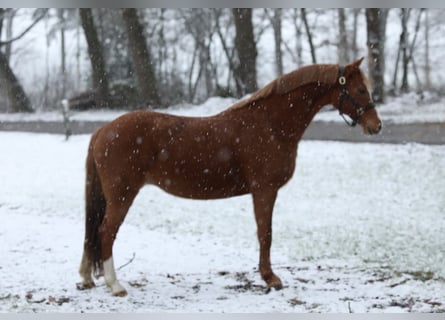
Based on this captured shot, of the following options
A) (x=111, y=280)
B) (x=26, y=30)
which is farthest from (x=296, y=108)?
(x=26, y=30)

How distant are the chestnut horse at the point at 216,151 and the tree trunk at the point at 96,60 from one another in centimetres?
80

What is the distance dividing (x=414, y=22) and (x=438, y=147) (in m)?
3.28

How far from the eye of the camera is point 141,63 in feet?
16.6

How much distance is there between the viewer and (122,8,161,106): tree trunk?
480 centimetres

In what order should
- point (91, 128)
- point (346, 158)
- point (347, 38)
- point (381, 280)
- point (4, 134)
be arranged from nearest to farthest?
point (381, 280) → point (4, 134) → point (347, 38) → point (91, 128) → point (346, 158)

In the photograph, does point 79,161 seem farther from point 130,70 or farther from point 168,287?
point 168,287

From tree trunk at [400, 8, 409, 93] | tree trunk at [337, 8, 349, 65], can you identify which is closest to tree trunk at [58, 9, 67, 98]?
tree trunk at [337, 8, 349, 65]

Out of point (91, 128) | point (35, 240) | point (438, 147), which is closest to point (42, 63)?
point (91, 128)

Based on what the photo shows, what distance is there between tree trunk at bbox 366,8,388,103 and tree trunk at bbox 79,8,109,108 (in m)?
2.20

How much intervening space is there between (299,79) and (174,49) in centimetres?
200

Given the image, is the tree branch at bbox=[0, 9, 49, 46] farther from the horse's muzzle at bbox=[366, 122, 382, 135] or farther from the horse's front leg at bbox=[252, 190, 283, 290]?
the horse's muzzle at bbox=[366, 122, 382, 135]

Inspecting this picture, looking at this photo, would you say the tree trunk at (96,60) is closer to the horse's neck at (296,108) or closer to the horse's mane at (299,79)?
the horse's mane at (299,79)

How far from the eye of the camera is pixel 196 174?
404 centimetres

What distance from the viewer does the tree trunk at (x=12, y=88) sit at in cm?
445
